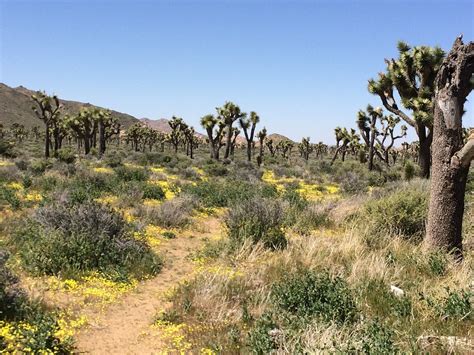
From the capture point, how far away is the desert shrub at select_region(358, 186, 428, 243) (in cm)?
1003

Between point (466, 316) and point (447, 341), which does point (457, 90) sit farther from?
point (447, 341)

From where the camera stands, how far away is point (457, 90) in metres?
8.39

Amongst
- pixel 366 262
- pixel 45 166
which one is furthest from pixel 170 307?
pixel 45 166

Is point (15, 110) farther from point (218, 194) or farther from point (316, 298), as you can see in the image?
point (316, 298)

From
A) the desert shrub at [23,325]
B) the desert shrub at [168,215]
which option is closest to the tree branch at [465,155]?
the desert shrub at [23,325]

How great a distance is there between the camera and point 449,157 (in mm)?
8555

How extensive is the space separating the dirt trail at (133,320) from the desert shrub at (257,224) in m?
1.40

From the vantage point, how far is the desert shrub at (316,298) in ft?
18.7

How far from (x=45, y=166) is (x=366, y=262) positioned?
2382 cm

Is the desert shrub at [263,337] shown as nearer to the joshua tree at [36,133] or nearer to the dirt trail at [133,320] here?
the dirt trail at [133,320]

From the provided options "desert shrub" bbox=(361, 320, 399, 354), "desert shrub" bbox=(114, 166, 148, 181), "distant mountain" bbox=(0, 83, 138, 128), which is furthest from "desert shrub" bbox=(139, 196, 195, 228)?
"distant mountain" bbox=(0, 83, 138, 128)

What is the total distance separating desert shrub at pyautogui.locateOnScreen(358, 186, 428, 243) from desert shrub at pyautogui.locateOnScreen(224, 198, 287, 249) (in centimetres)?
215

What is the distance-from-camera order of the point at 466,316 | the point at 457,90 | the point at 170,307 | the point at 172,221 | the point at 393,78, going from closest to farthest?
the point at 466,316 → the point at 170,307 → the point at 457,90 → the point at 172,221 → the point at 393,78

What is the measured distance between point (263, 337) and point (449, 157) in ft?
19.5
